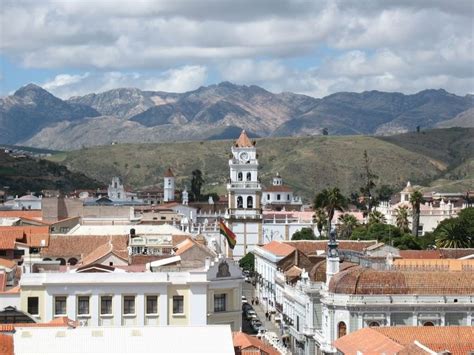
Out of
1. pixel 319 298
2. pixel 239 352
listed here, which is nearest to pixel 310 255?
pixel 319 298

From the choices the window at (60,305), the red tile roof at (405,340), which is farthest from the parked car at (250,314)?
the window at (60,305)

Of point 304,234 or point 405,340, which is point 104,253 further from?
point 304,234

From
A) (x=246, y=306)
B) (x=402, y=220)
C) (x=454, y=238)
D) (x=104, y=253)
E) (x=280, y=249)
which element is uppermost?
(x=402, y=220)

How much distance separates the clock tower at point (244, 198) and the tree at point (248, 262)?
10.9 m

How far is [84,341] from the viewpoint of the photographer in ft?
149

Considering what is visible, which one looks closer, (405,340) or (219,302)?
(405,340)

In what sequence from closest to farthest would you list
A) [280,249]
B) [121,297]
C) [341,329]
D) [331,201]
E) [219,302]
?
[121,297] → [219,302] → [341,329] → [280,249] → [331,201]

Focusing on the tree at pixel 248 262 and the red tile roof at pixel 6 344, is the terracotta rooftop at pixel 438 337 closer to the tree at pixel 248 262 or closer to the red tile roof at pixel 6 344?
the red tile roof at pixel 6 344

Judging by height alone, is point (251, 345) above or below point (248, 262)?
below

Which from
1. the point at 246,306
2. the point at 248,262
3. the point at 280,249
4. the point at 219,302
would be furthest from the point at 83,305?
the point at 248,262

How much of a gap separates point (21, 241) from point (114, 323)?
95.0 feet

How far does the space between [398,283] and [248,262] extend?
7053cm

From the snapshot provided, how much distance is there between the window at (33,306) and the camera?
6125cm

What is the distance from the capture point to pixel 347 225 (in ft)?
513
